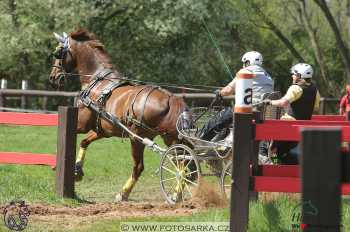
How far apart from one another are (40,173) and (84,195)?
7.13 ft

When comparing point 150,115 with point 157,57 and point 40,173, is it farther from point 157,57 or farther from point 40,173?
point 157,57

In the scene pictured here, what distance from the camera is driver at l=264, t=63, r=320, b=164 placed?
819 centimetres

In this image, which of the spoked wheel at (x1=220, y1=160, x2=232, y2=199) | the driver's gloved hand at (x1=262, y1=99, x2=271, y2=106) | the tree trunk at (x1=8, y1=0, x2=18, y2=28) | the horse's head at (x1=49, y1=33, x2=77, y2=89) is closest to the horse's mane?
the horse's head at (x1=49, y1=33, x2=77, y2=89)

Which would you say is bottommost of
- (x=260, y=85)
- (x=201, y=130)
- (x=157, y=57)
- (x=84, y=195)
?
(x=84, y=195)

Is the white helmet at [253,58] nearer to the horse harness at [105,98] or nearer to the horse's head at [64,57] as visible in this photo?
the horse harness at [105,98]

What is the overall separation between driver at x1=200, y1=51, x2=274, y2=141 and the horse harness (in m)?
1.20

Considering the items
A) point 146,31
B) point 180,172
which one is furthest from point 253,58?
point 146,31

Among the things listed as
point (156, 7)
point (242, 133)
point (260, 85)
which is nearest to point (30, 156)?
point (260, 85)

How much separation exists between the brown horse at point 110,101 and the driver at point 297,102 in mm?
1858

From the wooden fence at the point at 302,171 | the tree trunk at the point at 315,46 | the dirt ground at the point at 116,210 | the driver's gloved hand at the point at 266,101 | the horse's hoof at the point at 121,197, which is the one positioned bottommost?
the horse's hoof at the point at 121,197

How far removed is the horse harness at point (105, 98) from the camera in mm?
10055

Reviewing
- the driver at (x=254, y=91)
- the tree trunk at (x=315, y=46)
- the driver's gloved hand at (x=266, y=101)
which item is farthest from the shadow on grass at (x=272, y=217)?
the tree trunk at (x=315, y=46)

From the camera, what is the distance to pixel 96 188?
11.2 meters

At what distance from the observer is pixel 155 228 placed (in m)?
6.44
